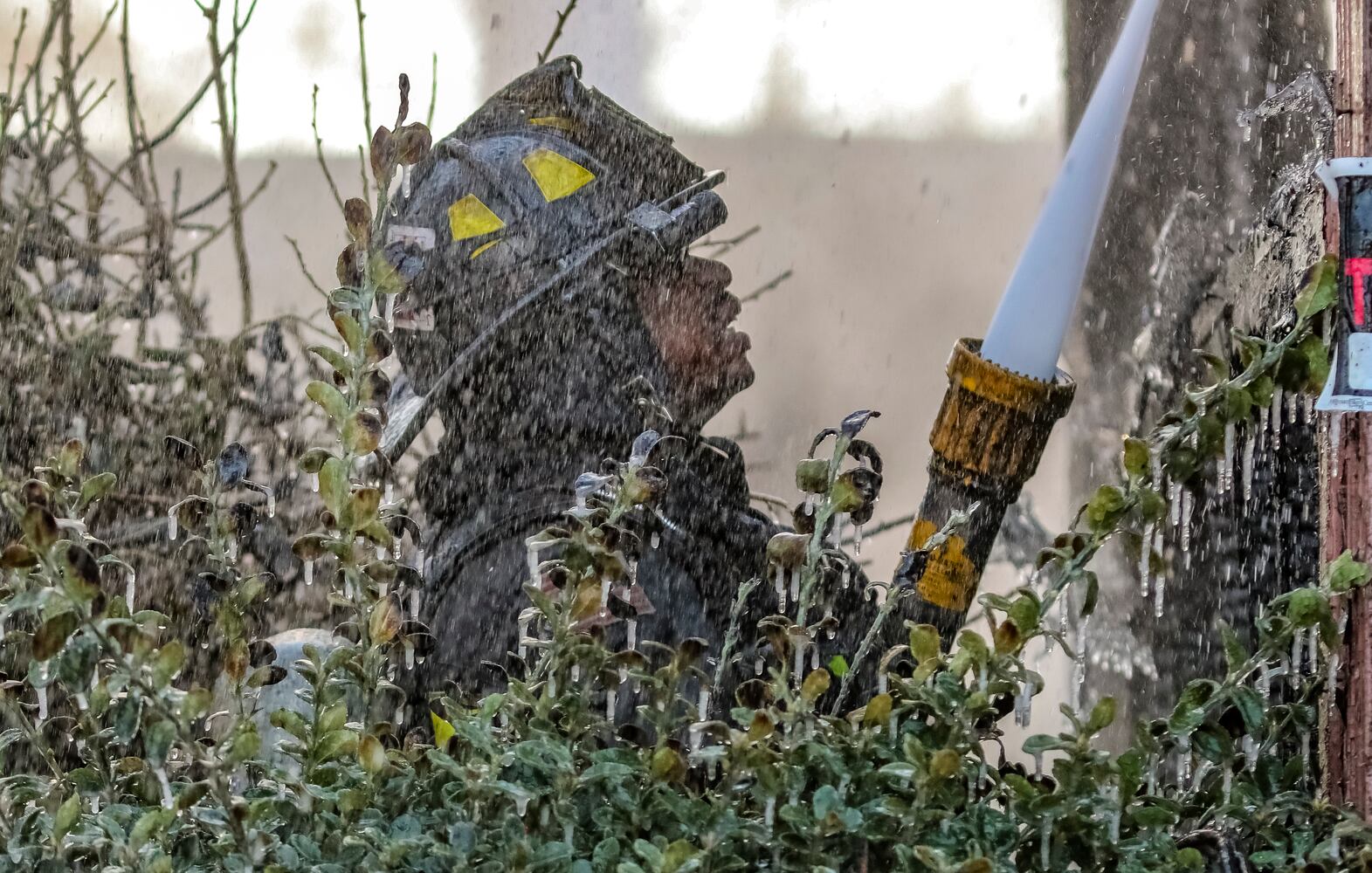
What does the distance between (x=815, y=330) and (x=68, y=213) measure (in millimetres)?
1109

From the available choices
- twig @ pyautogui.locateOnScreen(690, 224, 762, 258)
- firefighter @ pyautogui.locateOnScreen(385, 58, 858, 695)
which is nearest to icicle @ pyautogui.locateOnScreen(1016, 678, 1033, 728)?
firefighter @ pyautogui.locateOnScreen(385, 58, 858, 695)

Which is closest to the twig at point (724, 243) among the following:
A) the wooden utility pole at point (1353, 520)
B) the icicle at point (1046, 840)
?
the wooden utility pole at point (1353, 520)

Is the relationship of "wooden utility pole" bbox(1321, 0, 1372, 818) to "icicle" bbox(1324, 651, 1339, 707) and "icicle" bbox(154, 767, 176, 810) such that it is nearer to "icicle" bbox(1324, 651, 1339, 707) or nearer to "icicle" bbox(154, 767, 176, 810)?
"icicle" bbox(1324, 651, 1339, 707)

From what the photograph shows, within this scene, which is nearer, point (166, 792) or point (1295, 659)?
point (166, 792)

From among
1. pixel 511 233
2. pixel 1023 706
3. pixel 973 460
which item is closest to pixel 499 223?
pixel 511 233

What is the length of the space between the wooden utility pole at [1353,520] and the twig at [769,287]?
112 cm

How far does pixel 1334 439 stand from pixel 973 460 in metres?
0.26

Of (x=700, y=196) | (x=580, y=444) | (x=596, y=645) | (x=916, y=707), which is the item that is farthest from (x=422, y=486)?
(x=916, y=707)

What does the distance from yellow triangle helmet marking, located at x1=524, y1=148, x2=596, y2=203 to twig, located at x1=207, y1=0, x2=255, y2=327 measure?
63cm

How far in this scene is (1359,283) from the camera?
657 millimetres

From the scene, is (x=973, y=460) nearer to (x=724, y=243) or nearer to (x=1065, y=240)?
(x=1065, y=240)

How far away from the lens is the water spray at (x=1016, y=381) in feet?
2.92

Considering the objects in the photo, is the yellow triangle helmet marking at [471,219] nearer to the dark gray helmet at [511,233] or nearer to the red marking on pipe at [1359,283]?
the dark gray helmet at [511,233]

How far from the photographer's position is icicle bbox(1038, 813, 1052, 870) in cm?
62
